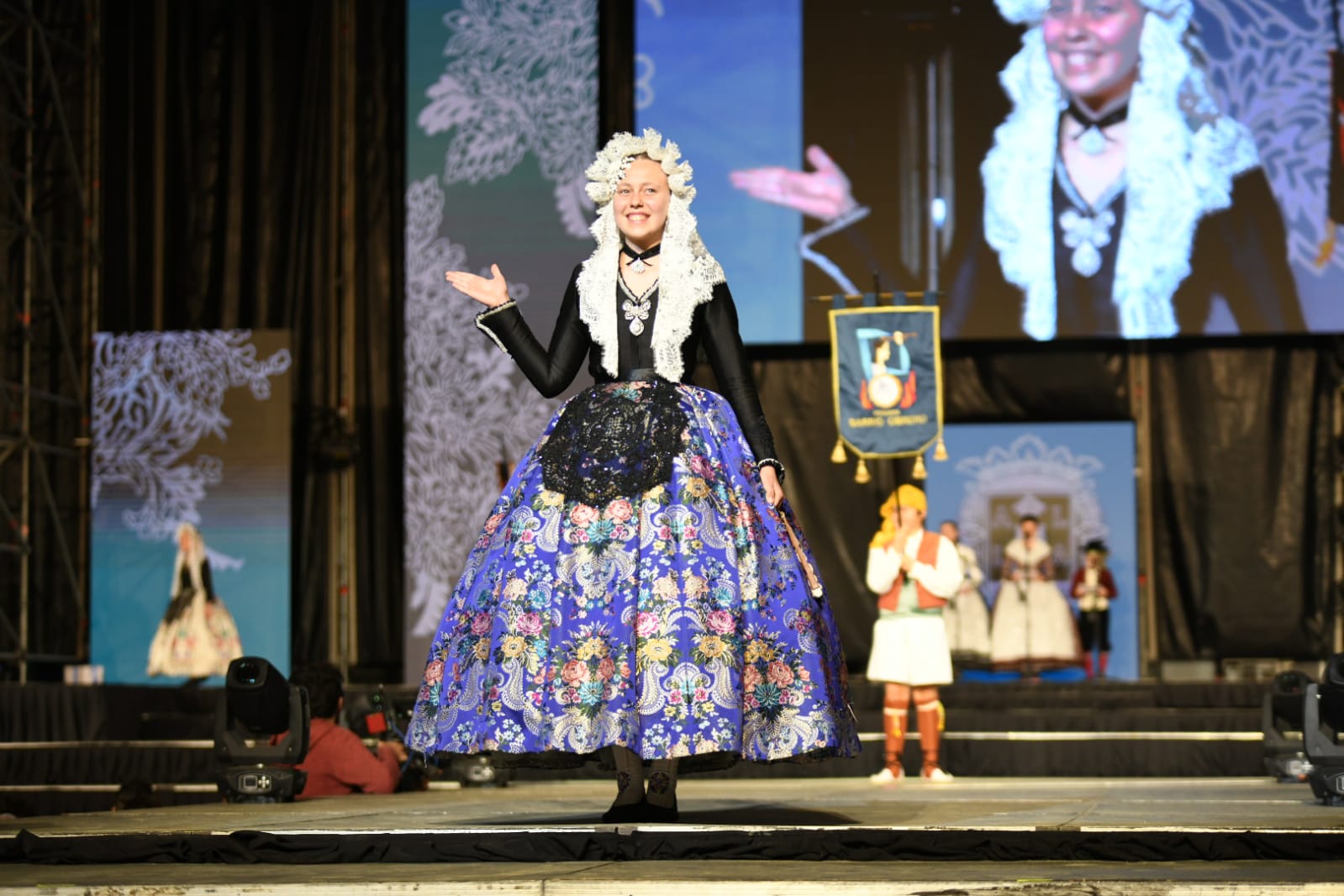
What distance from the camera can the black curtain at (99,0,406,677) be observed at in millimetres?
11719

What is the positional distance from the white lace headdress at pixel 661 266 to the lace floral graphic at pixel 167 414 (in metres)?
6.79

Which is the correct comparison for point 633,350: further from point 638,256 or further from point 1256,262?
point 1256,262

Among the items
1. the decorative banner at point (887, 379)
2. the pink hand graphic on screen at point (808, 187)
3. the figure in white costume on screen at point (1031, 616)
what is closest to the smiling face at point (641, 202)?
the decorative banner at point (887, 379)

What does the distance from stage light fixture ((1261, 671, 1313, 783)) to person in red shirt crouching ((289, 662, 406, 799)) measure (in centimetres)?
287

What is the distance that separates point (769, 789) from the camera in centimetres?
612

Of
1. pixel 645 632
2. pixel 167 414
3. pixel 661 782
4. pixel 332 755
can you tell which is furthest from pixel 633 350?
pixel 167 414

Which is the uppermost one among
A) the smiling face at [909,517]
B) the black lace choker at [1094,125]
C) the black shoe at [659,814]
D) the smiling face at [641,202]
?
the black lace choker at [1094,125]

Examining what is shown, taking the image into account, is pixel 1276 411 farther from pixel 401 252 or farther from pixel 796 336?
pixel 401 252

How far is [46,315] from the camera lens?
10.8 meters

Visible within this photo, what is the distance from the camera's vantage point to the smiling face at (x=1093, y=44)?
10539 millimetres

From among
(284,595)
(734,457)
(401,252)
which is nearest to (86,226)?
(401,252)

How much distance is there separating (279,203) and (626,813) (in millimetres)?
9056

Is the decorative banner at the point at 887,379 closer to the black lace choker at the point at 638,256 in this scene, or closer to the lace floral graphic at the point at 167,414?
the lace floral graphic at the point at 167,414

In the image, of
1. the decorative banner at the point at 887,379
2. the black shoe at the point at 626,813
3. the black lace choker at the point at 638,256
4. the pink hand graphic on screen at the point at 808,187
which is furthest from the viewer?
the pink hand graphic on screen at the point at 808,187
